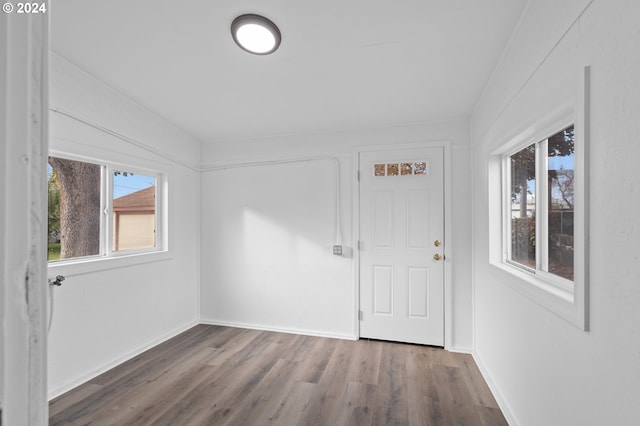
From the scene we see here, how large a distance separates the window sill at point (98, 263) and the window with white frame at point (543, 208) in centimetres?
319

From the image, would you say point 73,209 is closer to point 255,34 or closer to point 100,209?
point 100,209

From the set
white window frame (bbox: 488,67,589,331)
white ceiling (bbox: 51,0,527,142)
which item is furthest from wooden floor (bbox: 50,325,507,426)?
white ceiling (bbox: 51,0,527,142)

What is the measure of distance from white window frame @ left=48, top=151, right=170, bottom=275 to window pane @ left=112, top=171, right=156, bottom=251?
0.04 meters

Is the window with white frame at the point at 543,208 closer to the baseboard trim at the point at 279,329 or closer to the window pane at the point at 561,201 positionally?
the window pane at the point at 561,201

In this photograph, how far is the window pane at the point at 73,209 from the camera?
2.34m

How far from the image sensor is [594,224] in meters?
1.10

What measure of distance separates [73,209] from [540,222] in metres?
3.38

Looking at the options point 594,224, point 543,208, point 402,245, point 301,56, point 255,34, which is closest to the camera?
point 594,224

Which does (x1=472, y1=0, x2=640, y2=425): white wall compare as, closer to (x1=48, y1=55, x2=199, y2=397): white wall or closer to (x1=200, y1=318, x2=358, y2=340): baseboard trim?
(x1=200, y1=318, x2=358, y2=340): baseboard trim

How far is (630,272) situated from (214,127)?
3.48 meters

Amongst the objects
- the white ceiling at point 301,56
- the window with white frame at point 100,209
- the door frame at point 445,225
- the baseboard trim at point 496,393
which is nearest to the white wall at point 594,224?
the baseboard trim at point 496,393

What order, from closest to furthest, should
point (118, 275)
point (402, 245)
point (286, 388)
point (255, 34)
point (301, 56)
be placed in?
1. point (255, 34)
2. point (301, 56)
3. point (286, 388)
4. point (118, 275)
5. point (402, 245)

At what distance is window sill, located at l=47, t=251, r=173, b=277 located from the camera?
Result: 224cm

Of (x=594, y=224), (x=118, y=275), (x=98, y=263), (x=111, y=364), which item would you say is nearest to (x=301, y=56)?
(x=594, y=224)
